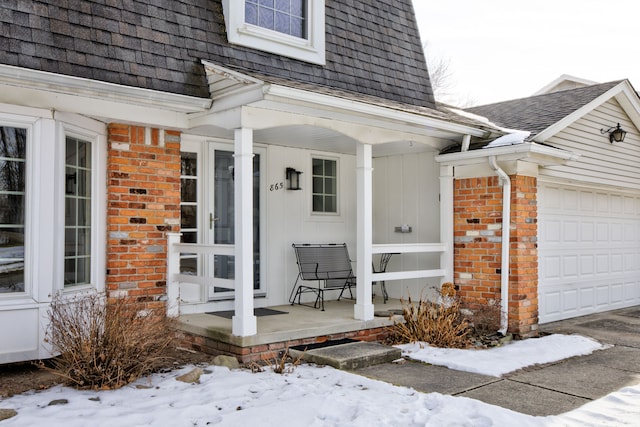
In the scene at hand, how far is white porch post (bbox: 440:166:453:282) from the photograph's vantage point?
771 centimetres

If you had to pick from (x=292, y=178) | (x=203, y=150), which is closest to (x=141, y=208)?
(x=203, y=150)

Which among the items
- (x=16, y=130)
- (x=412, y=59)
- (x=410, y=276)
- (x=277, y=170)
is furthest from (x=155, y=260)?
(x=412, y=59)

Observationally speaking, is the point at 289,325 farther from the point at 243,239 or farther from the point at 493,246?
the point at 493,246

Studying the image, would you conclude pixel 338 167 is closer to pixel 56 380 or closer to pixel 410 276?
pixel 410 276

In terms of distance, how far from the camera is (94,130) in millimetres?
5816

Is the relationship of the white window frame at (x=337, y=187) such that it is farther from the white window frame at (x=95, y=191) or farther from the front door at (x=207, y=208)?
the white window frame at (x=95, y=191)

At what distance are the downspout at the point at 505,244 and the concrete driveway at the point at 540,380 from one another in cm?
109

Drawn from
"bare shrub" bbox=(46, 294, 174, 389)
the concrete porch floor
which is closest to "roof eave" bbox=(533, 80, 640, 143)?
the concrete porch floor

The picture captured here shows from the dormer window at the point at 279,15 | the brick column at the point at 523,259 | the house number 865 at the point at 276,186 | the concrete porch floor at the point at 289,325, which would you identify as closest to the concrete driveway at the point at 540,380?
the concrete porch floor at the point at 289,325

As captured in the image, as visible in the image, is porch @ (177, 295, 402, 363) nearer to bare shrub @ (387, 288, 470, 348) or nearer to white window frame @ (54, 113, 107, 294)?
bare shrub @ (387, 288, 470, 348)

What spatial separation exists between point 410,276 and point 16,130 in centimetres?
463

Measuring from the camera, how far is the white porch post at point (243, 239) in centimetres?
566

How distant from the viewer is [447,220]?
306 inches

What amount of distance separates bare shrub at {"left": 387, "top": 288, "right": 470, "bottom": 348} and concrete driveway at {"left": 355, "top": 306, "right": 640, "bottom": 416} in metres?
0.83
